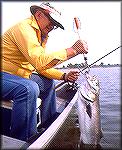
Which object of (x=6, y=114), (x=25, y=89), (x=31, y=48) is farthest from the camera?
(x=6, y=114)

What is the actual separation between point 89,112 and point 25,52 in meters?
1.77

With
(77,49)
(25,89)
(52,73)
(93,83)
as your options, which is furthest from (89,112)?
(25,89)

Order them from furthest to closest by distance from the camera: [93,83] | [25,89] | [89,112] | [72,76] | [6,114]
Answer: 1. [72,76]
2. [93,83]
3. [89,112]
4. [6,114]
5. [25,89]

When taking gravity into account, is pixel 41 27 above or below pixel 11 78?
above

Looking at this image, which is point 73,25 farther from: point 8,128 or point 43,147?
point 43,147

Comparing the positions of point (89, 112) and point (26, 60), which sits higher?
point (26, 60)

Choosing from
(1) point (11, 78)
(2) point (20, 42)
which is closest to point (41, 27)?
(2) point (20, 42)

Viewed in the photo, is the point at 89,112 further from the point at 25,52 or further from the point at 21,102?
the point at 25,52

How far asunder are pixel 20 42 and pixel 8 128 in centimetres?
126

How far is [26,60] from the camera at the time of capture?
4520 mm

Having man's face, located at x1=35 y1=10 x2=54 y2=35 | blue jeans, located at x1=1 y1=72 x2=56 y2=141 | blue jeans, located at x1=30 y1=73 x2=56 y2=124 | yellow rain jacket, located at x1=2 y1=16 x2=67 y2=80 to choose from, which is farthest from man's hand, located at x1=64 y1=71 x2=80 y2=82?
blue jeans, located at x1=1 y1=72 x2=56 y2=141

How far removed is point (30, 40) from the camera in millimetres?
4098

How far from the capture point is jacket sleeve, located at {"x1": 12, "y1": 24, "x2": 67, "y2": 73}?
4102 millimetres

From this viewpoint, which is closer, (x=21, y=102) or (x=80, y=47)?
(x=21, y=102)
